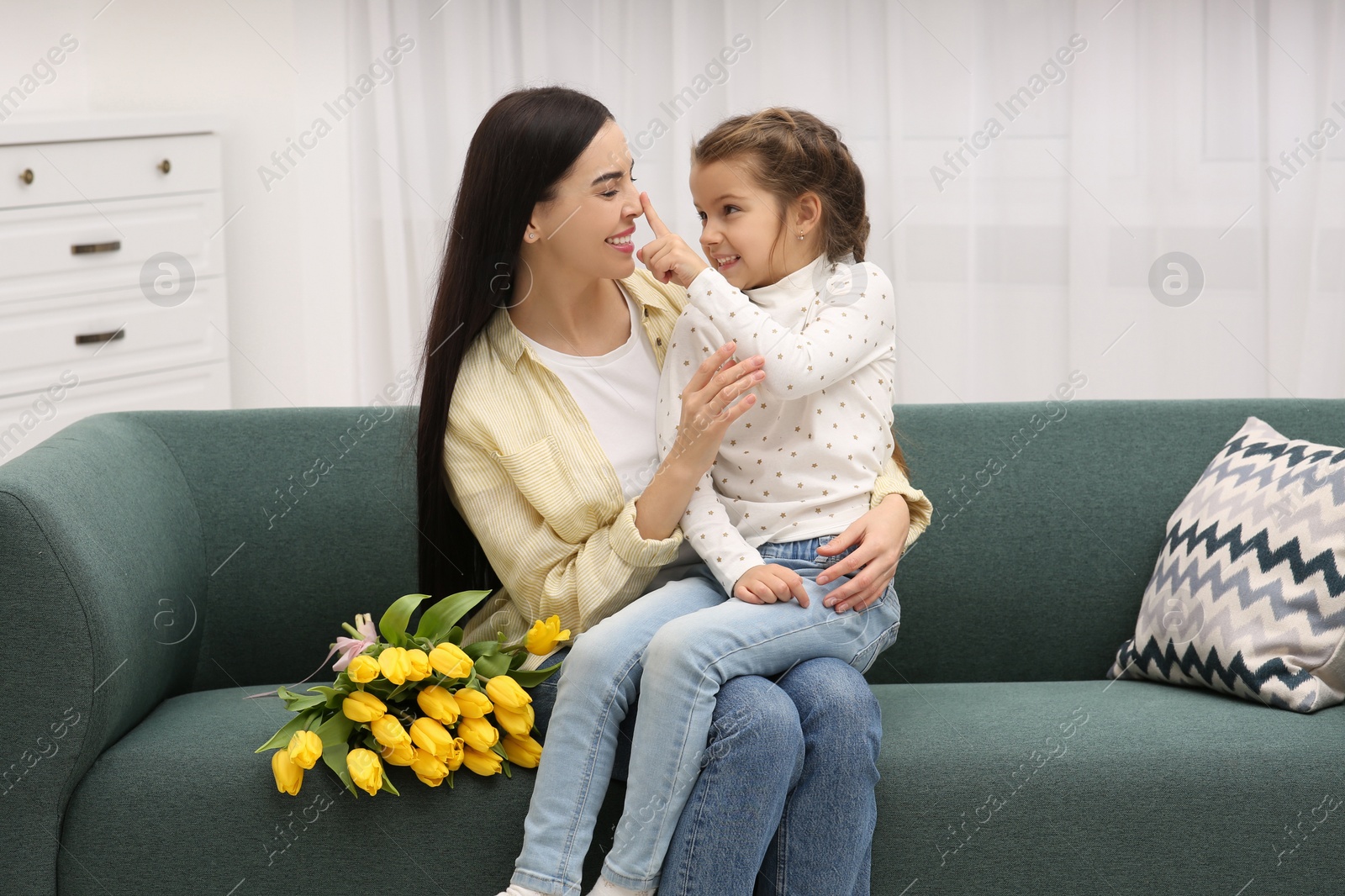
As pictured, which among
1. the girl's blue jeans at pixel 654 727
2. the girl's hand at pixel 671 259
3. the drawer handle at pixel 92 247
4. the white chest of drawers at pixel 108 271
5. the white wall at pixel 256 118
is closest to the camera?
the girl's blue jeans at pixel 654 727

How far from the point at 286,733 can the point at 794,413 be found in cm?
79

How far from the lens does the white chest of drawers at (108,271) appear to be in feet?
10.3

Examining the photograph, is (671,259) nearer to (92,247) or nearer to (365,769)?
(365,769)

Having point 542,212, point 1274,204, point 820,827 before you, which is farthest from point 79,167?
point 1274,204

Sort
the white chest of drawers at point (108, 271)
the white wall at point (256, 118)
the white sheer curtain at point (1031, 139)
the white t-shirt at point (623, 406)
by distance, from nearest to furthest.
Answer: the white t-shirt at point (623, 406) → the white sheer curtain at point (1031, 139) → the white chest of drawers at point (108, 271) → the white wall at point (256, 118)

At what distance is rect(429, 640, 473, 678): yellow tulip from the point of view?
1.54 meters

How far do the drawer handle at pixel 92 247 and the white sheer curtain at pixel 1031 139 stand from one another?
0.83 m

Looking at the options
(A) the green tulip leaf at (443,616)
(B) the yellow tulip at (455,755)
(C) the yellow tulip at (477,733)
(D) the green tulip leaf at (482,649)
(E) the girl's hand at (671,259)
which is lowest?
(B) the yellow tulip at (455,755)

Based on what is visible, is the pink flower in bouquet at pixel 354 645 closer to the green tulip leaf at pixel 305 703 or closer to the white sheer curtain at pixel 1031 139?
the green tulip leaf at pixel 305 703

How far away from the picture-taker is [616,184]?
171 centimetres

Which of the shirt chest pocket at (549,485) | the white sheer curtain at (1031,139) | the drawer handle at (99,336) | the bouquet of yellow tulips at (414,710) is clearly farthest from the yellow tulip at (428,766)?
the drawer handle at (99,336)

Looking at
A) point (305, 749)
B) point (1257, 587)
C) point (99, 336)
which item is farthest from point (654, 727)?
point (99, 336)

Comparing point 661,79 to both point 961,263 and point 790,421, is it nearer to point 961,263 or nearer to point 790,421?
point 961,263

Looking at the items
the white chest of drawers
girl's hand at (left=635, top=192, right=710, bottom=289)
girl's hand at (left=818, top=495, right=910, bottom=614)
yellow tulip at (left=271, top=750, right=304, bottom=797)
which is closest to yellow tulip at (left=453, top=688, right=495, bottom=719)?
yellow tulip at (left=271, top=750, right=304, bottom=797)
